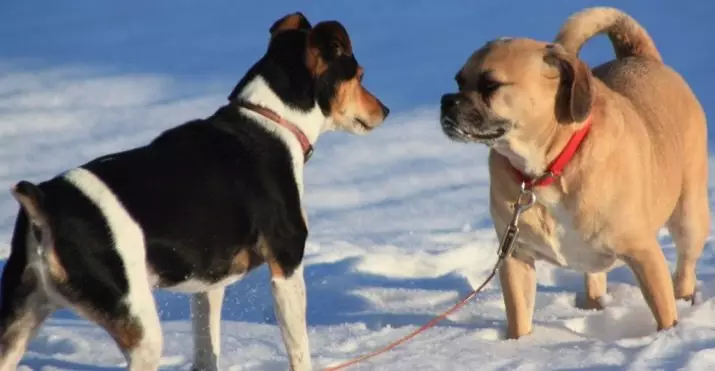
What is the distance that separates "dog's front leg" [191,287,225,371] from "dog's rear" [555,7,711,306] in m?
1.98

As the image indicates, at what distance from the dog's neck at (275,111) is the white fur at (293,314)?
564 mm

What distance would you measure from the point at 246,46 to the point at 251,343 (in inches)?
291

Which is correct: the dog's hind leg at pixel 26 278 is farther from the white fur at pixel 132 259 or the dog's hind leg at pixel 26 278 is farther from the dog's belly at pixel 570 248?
the dog's belly at pixel 570 248

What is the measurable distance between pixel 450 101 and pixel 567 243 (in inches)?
30.2

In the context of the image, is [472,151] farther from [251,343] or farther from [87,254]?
[87,254]

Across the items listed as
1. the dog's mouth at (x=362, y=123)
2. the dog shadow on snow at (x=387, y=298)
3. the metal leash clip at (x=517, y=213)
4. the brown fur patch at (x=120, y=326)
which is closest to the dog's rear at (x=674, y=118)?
the dog shadow on snow at (x=387, y=298)

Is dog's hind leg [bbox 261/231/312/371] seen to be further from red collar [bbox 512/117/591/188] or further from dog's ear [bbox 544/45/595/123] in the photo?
dog's ear [bbox 544/45/595/123]

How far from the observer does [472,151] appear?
9000 mm

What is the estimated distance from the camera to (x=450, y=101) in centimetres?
450

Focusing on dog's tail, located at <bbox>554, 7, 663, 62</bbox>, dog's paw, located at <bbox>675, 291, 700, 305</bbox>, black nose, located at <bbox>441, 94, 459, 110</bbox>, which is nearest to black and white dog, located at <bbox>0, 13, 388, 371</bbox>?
black nose, located at <bbox>441, 94, 459, 110</bbox>

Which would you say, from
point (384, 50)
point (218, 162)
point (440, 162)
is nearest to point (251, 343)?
point (218, 162)

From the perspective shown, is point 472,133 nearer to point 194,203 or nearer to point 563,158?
point 563,158

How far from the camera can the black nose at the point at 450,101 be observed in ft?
14.7

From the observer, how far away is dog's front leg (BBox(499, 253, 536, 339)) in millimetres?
4957
